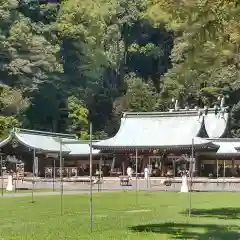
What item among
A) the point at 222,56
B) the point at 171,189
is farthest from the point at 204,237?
the point at 171,189

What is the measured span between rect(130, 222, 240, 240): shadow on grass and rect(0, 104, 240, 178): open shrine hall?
30.0m

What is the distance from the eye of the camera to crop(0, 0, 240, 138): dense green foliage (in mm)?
67875

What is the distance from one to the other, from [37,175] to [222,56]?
36.5 metres

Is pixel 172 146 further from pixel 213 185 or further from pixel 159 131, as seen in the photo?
pixel 213 185

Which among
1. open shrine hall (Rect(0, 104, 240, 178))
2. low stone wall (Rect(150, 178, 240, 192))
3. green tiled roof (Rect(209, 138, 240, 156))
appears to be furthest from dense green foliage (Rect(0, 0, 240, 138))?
low stone wall (Rect(150, 178, 240, 192))

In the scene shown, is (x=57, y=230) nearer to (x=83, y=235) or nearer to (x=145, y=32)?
(x=83, y=235)

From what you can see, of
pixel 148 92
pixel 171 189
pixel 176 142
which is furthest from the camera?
pixel 148 92

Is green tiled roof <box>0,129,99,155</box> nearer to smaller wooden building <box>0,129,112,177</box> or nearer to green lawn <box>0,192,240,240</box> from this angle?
smaller wooden building <box>0,129,112,177</box>

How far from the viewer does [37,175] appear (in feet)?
167

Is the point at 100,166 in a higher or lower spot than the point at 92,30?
lower

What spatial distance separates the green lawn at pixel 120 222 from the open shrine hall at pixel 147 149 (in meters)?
23.1

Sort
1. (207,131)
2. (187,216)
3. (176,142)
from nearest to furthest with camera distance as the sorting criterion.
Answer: (187,216) → (176,142) → (207,131)

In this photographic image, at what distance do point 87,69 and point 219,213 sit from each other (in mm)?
57211

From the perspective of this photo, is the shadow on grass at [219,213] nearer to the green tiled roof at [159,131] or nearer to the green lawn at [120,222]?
the green lawn at [120,222]
